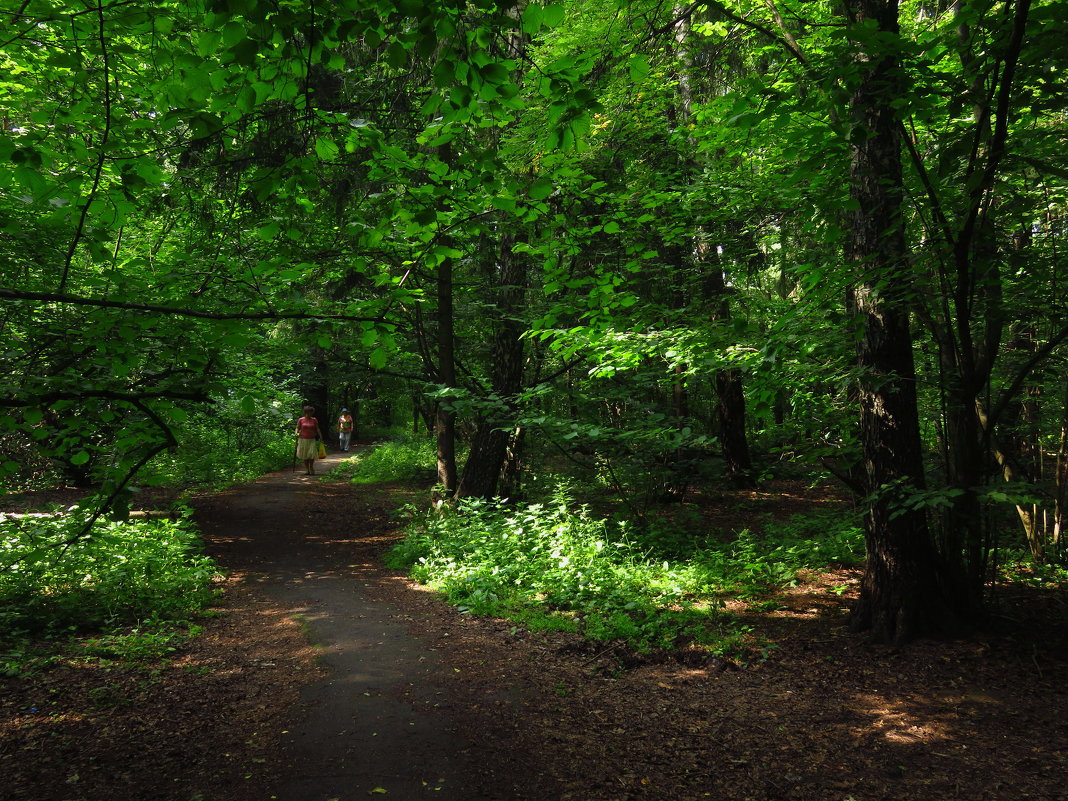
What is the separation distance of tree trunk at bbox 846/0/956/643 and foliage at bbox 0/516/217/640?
644 cm

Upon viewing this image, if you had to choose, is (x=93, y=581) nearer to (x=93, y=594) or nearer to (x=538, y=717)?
(x=93, y=594)

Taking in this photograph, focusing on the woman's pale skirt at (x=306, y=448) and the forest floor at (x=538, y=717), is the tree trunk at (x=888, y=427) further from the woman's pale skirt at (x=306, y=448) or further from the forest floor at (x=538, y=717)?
the woman's pale skirt at (x=306, y=448)

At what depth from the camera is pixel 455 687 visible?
4797mm

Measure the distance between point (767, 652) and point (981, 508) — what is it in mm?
2117

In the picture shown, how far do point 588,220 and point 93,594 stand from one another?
20.6 ft

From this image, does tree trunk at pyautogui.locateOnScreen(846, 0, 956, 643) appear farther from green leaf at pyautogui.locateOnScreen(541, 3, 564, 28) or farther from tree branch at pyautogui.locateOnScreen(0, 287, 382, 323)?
tree branch at pyautogui.locateOnScreen(0, 287, 382, 323)

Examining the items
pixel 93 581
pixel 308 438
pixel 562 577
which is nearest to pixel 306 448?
pixel 308 438

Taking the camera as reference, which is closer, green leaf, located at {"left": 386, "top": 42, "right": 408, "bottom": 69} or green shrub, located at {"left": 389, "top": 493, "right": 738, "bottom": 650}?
green leaf, located at {"left": 386, "top": 42, "right": 408, "bottom": 69}

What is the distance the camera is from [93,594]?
634 centimetres

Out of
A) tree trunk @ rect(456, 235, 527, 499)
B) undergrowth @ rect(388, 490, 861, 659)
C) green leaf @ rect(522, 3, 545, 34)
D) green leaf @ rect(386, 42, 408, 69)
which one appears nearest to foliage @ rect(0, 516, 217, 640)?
undergrowth @ rect(388, 490, 861, 659)

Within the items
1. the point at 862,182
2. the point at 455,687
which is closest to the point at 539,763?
the point at 455,687

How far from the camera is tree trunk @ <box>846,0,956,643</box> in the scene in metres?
4.86

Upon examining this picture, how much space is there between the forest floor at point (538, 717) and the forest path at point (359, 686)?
0.02 meters

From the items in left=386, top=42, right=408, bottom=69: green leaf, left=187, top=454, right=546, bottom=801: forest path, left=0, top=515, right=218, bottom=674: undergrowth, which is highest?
left=386, top=42, right=408, bottom=69: green leaf
